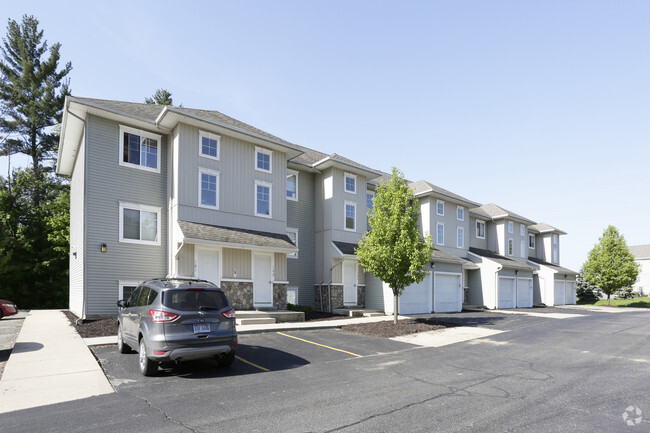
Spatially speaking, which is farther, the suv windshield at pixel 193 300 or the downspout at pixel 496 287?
the downspout at pixel 496 287

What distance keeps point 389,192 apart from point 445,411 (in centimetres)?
1150

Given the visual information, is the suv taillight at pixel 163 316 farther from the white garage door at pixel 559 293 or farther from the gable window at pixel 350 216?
the white garage door at pixel 559 293

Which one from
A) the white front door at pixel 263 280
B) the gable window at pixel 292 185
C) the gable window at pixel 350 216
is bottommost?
the white front door at pixel 263 280

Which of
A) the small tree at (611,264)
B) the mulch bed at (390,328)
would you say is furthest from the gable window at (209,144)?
the small tree at (611,264)

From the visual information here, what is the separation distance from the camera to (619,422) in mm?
5230

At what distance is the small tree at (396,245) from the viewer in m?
15.6

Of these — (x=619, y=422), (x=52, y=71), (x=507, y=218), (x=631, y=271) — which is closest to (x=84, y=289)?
(x=619, y=422)

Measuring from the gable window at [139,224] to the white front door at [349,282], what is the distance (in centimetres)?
997

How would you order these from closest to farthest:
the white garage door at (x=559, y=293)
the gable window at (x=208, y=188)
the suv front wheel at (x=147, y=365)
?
the suv front wheel at (x=147, y=365) → the gable window at (x=208, y=188) → the white garage door at (x=559, y=293)

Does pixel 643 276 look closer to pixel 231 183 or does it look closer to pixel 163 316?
pixel 231 183

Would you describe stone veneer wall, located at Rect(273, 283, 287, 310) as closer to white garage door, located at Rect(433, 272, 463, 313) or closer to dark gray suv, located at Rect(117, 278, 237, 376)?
dark gray suv, located at Rect(117, 278, 237, 376)

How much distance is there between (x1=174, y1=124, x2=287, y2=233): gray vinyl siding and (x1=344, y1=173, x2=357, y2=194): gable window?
4.56 m

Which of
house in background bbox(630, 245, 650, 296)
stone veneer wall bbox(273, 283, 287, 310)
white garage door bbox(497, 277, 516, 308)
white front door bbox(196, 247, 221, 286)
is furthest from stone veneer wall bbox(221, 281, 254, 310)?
house in background bbox(630, 245, 650, 296)

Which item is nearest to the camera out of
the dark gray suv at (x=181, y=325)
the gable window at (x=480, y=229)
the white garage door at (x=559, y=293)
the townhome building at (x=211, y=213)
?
the dark gray suv at (x=181, y=325)
